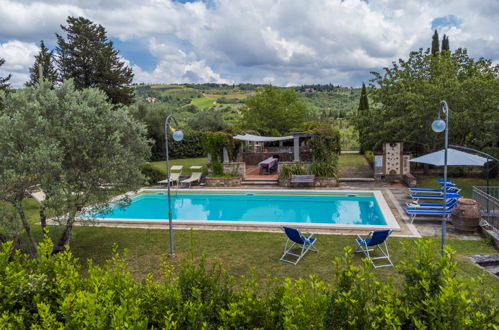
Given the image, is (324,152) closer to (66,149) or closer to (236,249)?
(236,249)

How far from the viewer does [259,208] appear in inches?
539

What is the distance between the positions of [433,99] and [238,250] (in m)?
13.1

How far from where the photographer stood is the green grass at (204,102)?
2394 inches

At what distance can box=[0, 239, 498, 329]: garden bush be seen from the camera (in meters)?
2.53

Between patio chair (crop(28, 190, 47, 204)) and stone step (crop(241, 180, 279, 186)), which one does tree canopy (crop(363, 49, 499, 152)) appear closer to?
stone step (crop(241, 180, 279, 186))

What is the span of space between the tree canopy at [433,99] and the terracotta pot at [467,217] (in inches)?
305

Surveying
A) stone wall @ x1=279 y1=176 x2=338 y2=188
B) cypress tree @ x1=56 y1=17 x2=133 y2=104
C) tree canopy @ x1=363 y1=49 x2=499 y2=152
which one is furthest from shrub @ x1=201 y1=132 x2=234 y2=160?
tree canopy @ x1=363 y1=49 x2=499 y2=152

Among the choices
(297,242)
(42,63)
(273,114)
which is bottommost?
(297,242)

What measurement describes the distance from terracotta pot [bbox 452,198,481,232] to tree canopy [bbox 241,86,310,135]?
20586 millimetres

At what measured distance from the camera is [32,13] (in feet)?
45.3

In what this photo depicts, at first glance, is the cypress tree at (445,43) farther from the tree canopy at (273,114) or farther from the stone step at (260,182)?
the stone step at (260,182)

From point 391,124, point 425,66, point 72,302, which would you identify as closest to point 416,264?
point 72,302

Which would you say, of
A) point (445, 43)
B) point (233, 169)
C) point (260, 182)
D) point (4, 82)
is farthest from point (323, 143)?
point (4, 82)

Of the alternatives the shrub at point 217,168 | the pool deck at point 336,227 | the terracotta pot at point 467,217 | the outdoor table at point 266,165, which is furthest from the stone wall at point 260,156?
the terracotta pot at point 467,217
